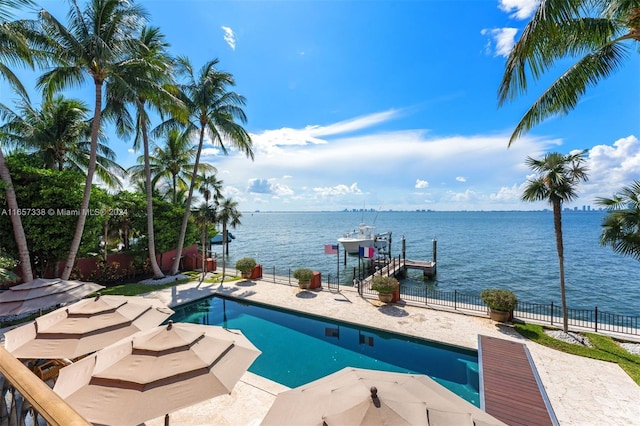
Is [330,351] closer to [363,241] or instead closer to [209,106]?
[209,106]

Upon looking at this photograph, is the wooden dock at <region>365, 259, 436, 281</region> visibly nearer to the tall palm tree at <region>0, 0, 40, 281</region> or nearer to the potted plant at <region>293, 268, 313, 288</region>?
the potted plant at <region>293, 268, 313, 288</region>

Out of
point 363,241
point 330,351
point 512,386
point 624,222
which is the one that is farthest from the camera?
point 363,241

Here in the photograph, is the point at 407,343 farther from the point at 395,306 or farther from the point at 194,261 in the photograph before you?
the point at 194,261

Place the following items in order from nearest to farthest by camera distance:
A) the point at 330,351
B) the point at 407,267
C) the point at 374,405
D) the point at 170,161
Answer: the point at 374,405, the point at 330,351, the point at 170,161, the point at 407,267

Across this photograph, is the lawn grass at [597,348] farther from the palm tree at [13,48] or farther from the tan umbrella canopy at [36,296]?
the palm tree at [13,48]

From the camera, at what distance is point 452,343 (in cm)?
1001

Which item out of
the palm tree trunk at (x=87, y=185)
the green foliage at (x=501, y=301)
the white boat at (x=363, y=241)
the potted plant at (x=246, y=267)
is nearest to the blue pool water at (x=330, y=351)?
the green foliage at (x=501, y=301)

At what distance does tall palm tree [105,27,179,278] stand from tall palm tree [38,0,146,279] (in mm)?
587

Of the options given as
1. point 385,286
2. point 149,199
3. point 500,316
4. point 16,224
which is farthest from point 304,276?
point 16,224

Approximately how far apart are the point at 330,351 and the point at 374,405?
24.6 ft

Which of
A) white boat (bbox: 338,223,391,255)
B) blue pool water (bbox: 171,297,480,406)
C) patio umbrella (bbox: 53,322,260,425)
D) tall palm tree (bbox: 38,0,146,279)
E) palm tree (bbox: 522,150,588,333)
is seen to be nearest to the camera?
patio umbrella (bbox: 53,322,260,425)

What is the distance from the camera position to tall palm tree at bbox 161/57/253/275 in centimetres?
1878

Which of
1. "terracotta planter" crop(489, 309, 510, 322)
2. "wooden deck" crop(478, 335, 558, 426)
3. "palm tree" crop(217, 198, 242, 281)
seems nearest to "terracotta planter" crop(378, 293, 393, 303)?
"terracotta planter" crop(489, 309, 510, 322)

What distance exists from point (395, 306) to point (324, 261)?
22.7 meters
